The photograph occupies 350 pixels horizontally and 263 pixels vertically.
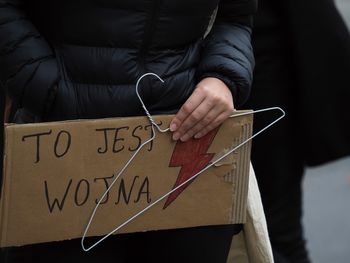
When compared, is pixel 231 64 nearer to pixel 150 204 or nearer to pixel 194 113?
pixel 194 113

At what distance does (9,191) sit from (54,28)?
0.37m

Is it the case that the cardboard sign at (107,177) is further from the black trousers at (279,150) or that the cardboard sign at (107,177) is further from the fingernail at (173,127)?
the black trousers at (279,150)

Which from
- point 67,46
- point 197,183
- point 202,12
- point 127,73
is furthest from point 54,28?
point 197,183

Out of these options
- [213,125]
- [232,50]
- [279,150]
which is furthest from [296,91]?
[213,125]

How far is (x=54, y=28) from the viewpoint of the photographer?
1916 millimetres

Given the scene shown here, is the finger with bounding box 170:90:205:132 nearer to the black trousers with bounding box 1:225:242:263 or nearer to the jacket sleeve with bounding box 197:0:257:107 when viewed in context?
the jacket sleeve with bounding box 197:0:257:107

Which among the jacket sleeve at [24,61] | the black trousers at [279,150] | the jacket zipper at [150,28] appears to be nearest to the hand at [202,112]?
the jacket zipper at [150,28]

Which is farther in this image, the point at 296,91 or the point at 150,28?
the point at 296,91

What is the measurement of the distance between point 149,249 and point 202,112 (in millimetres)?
353

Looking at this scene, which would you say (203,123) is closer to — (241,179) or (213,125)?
(213,125)

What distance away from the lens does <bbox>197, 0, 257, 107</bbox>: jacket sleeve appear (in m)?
1.98

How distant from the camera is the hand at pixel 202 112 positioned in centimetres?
190

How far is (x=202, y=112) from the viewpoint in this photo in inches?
75.2

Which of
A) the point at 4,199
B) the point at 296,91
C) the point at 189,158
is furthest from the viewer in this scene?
the point at 296,91
